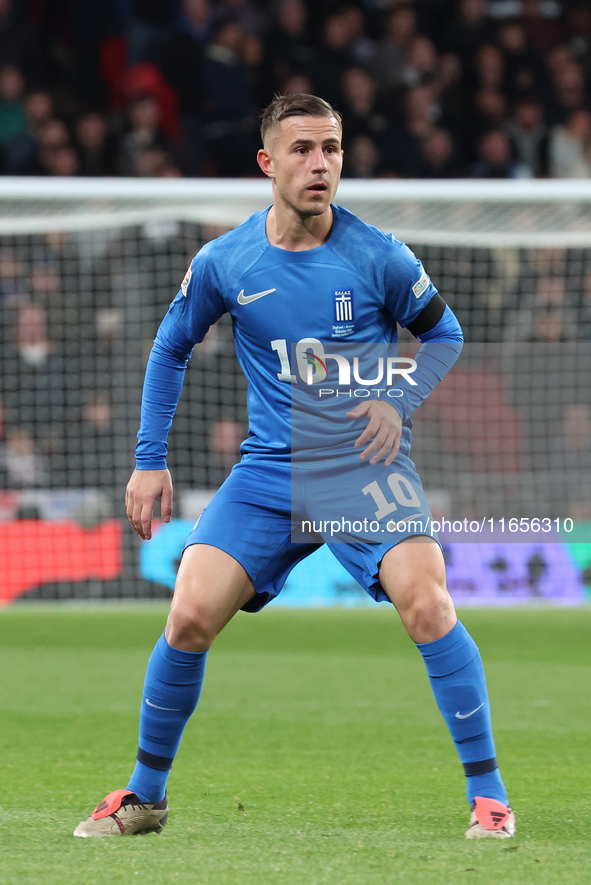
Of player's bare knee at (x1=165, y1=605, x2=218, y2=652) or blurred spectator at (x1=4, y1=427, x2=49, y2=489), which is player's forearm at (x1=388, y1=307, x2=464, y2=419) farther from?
blurred spectator at (x1=4, y1=427, x2=49, y2=489)

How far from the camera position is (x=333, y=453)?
343cm

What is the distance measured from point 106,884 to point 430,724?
268 centimetres

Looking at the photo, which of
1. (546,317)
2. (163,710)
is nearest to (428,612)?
(163,710)

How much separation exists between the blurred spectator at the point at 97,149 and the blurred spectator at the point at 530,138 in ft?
12.7

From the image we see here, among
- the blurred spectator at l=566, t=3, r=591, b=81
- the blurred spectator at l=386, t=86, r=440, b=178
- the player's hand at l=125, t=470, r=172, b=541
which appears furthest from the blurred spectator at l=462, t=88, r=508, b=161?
the player's hand at l=125, t=470, r=172, b=541

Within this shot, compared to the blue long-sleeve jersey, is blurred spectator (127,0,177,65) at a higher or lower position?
higher

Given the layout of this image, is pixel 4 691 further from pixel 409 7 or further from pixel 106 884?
pixel 409 7

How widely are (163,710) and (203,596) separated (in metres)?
0.36

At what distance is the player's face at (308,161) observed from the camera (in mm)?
3355

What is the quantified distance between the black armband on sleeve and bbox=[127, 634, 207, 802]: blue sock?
1113 millimetres

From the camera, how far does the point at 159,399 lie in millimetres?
3604

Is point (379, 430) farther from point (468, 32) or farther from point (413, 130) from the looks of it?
point (468, 32)

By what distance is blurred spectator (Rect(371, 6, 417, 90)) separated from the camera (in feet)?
40.4

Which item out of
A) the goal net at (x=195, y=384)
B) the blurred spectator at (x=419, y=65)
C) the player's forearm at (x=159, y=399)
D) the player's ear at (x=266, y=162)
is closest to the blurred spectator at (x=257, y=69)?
the blurred spectator at (x=419, y=65)
